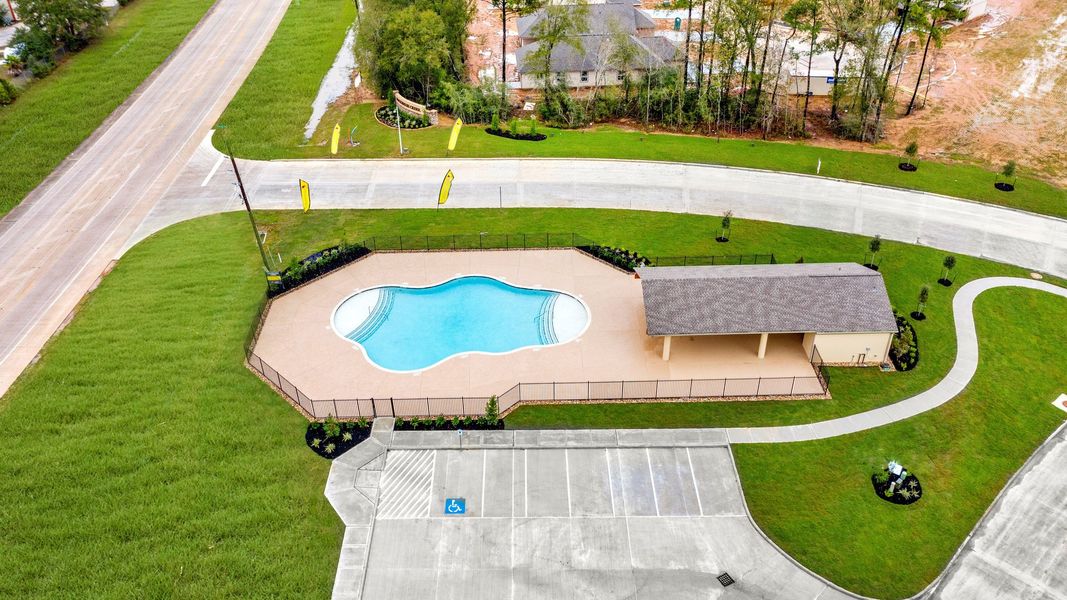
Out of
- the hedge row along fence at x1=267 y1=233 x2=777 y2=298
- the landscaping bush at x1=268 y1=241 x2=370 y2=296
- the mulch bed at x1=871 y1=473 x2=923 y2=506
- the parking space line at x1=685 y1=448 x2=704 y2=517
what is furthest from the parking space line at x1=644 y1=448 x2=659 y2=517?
the landscaping bush at x1=268 y1=241 x2=370 y2=296

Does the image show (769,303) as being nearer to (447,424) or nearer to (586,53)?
(447,424)

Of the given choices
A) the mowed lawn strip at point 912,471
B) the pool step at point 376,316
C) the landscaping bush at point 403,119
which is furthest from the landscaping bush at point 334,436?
the landscaping bush at point 403,119

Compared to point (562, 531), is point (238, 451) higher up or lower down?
higher up

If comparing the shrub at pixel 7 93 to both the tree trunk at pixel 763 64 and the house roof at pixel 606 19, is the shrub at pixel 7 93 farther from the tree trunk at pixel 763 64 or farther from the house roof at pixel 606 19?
the tree trunk at pixel 763 64

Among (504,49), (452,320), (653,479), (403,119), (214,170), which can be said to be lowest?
(653,479)

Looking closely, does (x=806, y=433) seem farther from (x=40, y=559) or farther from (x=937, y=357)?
(x=40, y=559)

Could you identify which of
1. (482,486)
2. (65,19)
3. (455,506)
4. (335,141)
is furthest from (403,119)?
(455,506)
